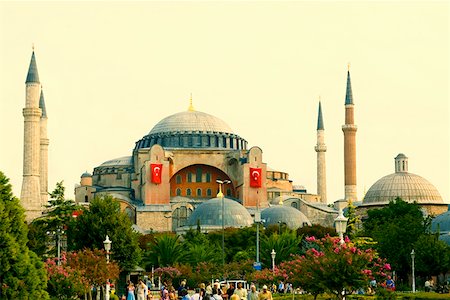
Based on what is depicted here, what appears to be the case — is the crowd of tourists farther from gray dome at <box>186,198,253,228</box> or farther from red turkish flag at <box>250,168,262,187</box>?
red turkish flag at <box>250,168,262,187</box>

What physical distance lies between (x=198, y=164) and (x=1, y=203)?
187 feet

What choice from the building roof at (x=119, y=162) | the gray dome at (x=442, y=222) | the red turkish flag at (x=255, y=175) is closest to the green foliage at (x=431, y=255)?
the gray dome at (x=442, y=222)

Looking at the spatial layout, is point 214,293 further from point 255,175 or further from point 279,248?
point 255,175

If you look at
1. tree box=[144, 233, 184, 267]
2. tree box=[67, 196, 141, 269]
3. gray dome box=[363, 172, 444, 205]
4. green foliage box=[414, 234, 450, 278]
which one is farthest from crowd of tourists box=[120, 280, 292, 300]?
gray dome box=[363, 172, 444, 205]

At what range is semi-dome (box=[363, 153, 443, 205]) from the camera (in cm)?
6625

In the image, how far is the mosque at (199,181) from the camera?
65.9 metres

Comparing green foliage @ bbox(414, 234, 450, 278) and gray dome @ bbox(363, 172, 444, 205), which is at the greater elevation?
gray dome @ bbox(363, 172, 444, 205)

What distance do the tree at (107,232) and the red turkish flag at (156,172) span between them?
110 feet

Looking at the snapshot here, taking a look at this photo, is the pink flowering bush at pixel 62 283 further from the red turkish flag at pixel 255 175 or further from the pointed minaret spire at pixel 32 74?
the red turkish flag at pixel 255 175

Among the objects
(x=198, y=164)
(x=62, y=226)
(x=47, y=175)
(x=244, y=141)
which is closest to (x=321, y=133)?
(x=244, y=141)

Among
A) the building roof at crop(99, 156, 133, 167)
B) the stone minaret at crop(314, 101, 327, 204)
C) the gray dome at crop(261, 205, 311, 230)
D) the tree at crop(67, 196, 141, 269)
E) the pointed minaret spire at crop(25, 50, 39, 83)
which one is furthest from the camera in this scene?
the building roof at crop(99, 156, 133, 167)

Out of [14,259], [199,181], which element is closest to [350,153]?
[199,181]

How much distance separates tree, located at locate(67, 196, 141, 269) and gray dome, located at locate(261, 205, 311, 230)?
2840 centimetres

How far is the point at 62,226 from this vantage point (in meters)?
42.0
